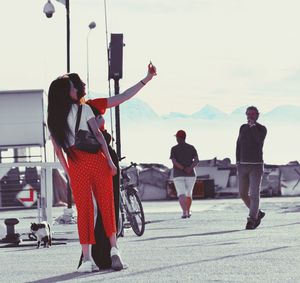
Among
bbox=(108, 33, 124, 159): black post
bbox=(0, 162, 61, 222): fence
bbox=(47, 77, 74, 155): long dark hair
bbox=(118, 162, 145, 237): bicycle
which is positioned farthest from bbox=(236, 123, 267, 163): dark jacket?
bbox=(47, 77, 74, 155): long dark hair

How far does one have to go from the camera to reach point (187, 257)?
10.9 meters

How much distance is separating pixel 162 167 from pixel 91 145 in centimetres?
2848

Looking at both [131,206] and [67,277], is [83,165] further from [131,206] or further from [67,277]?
[131,206]

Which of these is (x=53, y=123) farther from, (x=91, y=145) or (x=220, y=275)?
(x=220, y=275)

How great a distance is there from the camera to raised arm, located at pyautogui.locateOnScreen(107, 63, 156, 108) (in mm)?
9844

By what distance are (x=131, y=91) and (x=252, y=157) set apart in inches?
272

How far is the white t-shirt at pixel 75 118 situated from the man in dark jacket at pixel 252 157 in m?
7.08

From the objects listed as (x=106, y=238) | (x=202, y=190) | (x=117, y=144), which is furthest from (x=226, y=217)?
(x=202, y=190)

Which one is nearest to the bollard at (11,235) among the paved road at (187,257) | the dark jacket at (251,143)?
the paved road at (187,257)

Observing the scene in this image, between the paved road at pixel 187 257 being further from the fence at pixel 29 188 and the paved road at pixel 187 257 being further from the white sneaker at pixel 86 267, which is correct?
the fence at pixel 29 188

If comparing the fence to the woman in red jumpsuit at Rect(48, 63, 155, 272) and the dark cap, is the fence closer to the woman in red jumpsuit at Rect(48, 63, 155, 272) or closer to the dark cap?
the woman in red jumpsuit at Rect(48, 63, 155, 272)

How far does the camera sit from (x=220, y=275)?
8914 millimetres

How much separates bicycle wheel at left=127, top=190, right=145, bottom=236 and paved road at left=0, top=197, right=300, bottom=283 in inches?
8.7

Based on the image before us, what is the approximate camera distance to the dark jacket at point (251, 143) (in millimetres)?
16594
